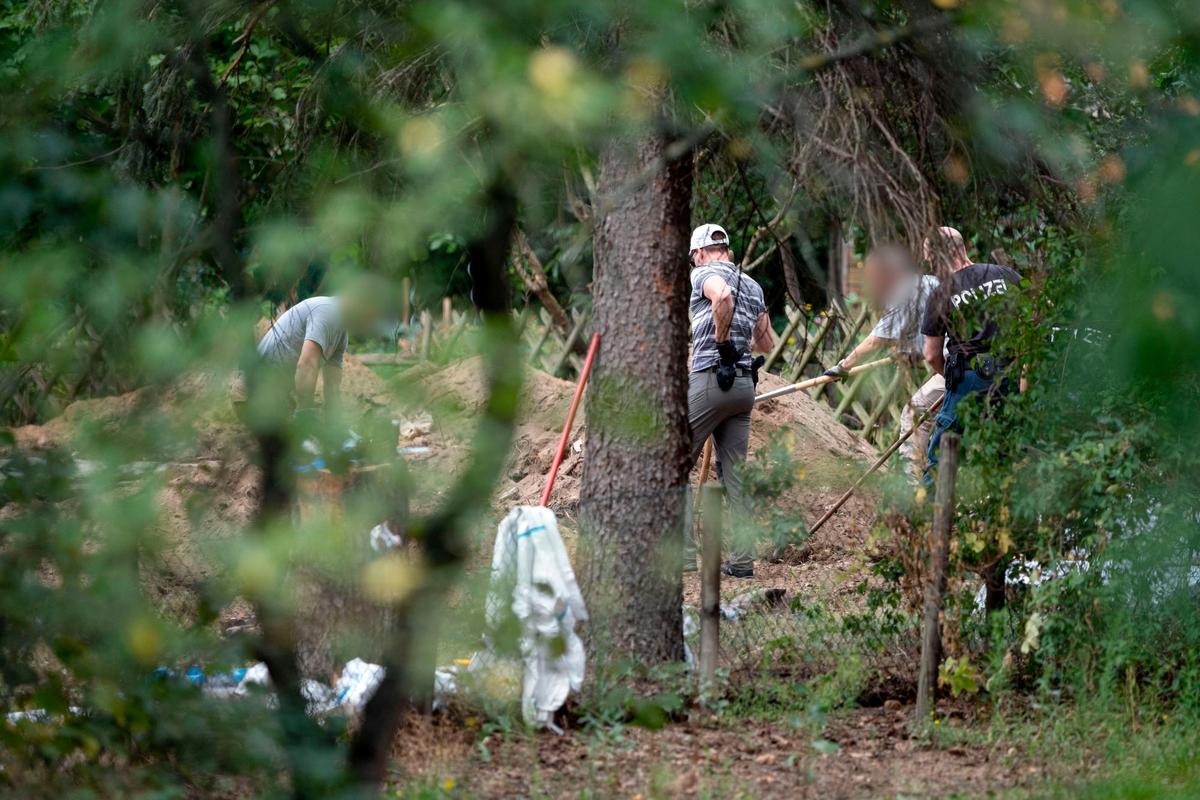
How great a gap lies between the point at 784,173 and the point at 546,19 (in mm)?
2742

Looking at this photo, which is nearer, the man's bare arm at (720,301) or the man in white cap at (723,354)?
the man's bare arm at (720,301)

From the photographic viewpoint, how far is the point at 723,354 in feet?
25.2

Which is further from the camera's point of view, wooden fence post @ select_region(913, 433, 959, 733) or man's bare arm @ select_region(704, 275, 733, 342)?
man's bare arm @ select_region(704, 275, 733, 342)

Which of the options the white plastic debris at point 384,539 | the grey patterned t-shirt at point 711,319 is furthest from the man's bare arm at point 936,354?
the white plastic debris at point 384,539

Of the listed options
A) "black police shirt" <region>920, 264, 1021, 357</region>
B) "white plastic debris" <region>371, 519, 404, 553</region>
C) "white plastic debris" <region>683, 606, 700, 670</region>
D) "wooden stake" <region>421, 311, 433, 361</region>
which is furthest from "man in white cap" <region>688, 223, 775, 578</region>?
"white plastic debris" <region>371, 519, 404, 553</region>

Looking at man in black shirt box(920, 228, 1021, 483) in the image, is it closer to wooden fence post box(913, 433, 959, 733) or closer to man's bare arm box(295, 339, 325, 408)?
wooden fence post box(913, 433, 959, 733)

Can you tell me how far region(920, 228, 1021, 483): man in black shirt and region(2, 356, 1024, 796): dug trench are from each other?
31.0 inches

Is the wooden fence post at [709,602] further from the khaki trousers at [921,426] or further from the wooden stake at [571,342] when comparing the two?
the wooden stake at [571,342]

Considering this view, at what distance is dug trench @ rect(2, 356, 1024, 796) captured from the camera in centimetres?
194

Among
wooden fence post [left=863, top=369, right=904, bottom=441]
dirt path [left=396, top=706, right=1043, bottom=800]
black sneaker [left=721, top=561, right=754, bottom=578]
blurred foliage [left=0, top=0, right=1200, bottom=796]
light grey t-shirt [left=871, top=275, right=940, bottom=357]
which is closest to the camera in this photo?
blurred foliage [left=0, top=0, right=1200, bottom=796]

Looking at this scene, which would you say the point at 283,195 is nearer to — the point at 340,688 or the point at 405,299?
the point at 405,299

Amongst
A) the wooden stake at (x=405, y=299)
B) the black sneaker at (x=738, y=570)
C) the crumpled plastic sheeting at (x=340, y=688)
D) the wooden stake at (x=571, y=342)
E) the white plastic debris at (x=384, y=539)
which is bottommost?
the crumpled plastic sheeting at (x=340, y=688)

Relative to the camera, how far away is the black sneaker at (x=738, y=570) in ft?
25.7

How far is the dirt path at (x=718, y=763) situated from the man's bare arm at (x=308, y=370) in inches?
47.2
